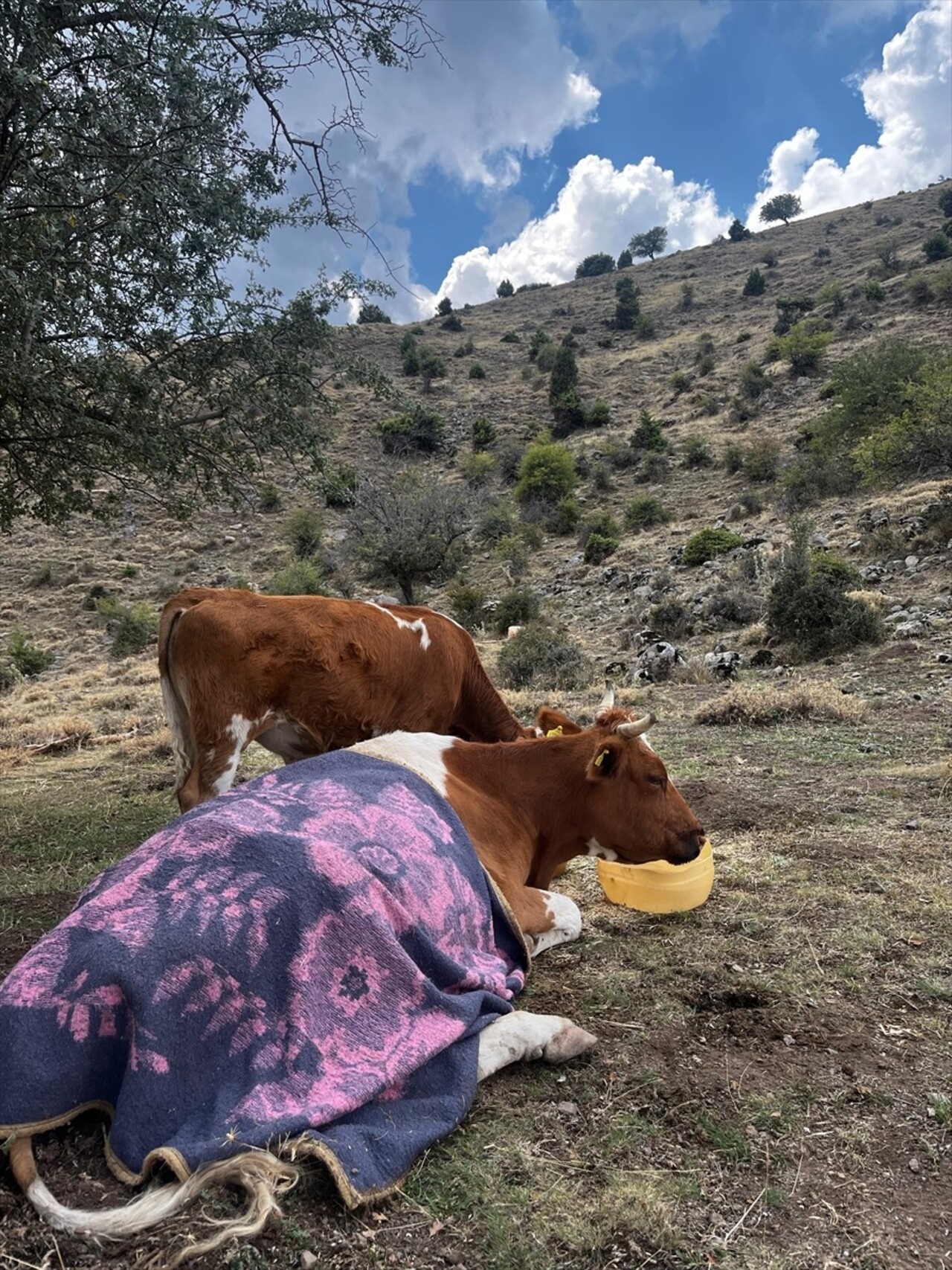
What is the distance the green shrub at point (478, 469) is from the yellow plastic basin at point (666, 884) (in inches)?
1400

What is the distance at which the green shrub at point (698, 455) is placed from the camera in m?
35.8

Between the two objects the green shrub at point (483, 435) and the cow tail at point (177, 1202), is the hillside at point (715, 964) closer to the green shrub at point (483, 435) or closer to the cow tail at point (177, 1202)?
the cow tail at point (177, 1202)

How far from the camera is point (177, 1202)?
6.87 feet

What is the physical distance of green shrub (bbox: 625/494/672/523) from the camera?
99.8 feet

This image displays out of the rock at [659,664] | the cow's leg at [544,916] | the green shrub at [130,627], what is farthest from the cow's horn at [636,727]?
the green shrub at [130,627]

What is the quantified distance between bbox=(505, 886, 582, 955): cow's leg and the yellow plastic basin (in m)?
0.45

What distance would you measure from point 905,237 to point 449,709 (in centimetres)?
6771

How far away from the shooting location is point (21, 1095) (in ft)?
7.38

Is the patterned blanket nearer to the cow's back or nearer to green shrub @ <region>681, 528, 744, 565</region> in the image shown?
the cow's back

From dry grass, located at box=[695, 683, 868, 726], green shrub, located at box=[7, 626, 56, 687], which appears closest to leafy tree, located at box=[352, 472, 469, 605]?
green shrub, located at box=[7, 626, 56, 687]

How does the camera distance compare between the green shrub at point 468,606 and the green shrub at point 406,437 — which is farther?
the green shrub at point 406,437

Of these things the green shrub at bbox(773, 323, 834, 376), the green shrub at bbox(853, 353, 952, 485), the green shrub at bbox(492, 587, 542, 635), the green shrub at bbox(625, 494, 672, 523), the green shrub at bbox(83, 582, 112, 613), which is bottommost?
the green shrub at bbox(492, 587, 542, 635)

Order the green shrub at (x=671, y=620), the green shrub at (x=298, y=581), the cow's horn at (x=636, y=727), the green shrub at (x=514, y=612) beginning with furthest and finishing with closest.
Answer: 1. the green shrub at (x=298, y=581)
2. the green shrub at (x=514, y=612)
3. the green shrub at (x=671, y=620)
4. the cow's horn at (x=636, y=727)

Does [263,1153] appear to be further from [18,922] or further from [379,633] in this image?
[379,633]
